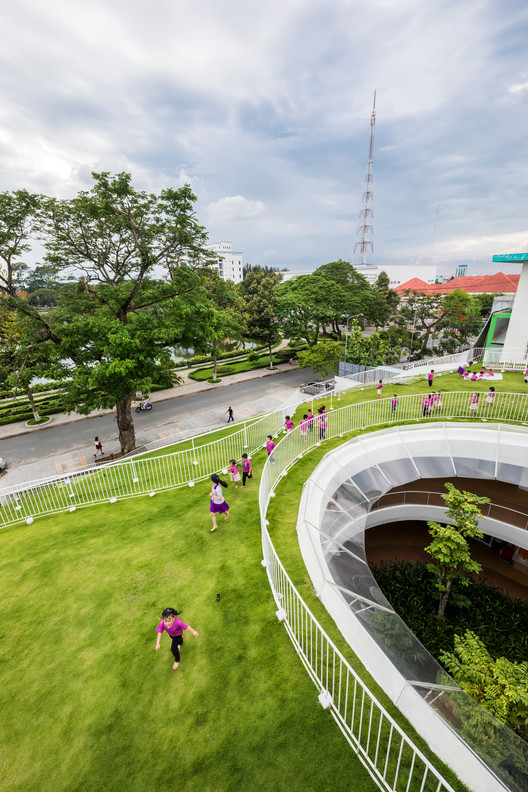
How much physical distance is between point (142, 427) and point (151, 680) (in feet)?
66.5

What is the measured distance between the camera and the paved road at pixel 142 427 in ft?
63.8

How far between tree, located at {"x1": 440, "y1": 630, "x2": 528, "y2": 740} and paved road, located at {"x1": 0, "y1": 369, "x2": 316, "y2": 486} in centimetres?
1375

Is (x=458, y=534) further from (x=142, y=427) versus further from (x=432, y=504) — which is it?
(x=142, y=427)

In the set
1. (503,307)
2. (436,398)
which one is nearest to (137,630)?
(436,398)

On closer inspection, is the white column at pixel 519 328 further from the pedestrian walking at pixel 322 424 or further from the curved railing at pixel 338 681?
the pedestrian walking at pixel 322 424

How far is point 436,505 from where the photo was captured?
13.7m

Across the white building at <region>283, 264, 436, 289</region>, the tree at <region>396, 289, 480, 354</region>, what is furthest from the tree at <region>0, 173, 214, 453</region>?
the white building at <region>283, 264, 436, 289</region>

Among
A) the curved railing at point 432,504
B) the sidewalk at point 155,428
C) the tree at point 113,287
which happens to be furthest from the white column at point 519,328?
the tree at point 113,287

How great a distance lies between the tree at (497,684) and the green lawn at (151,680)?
2783 mm

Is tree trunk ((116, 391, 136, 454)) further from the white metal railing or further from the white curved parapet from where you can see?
the white curved parapet

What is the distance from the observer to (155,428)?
23359mm

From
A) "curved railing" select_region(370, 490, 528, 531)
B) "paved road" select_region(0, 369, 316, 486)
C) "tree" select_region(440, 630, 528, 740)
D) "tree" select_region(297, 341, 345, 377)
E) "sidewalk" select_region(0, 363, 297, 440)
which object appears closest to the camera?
"tree" select_region(440, 630, 528, 740)

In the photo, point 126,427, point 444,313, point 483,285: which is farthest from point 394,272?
point 126,427

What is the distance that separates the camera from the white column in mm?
21859
